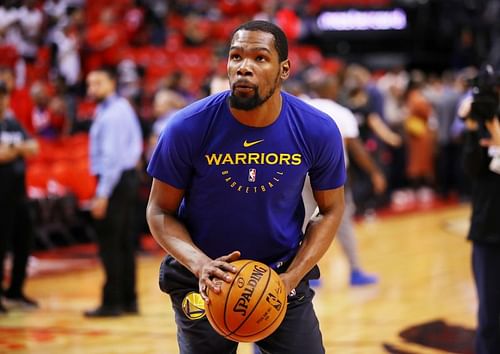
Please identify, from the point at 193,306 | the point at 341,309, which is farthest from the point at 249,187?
the point at 341,309

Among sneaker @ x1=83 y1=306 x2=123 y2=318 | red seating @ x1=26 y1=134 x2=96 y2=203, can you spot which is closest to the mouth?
sneaker @ x1=83 y1=306 x2=123 y2=318

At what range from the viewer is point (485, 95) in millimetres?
Result: 5355

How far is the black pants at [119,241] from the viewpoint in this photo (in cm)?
790

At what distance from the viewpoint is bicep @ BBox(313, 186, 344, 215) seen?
4078 millimetres

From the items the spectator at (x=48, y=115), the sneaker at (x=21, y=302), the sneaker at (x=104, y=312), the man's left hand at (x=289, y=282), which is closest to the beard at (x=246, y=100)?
the man's left hand at (x=289, y=282)

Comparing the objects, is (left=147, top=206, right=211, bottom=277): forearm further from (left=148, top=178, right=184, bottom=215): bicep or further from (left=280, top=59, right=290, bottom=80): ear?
(left=280, top=59, right=290, bottom=80): ear

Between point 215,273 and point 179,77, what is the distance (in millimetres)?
9607

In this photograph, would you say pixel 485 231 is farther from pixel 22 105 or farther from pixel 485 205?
pixel 22 105

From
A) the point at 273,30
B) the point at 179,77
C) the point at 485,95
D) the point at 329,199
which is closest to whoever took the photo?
the point at 273,30

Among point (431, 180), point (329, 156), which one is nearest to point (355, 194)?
point (431, 180)

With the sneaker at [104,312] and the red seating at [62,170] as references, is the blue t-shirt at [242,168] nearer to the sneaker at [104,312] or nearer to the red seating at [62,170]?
the sneaker at [104,312]

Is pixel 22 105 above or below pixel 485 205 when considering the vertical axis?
below

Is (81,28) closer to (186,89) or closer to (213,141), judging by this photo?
(186,89)

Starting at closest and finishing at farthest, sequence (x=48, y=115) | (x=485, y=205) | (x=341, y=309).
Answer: (x=485, y=205), (x=341, y=309), (x=48, y=115)
